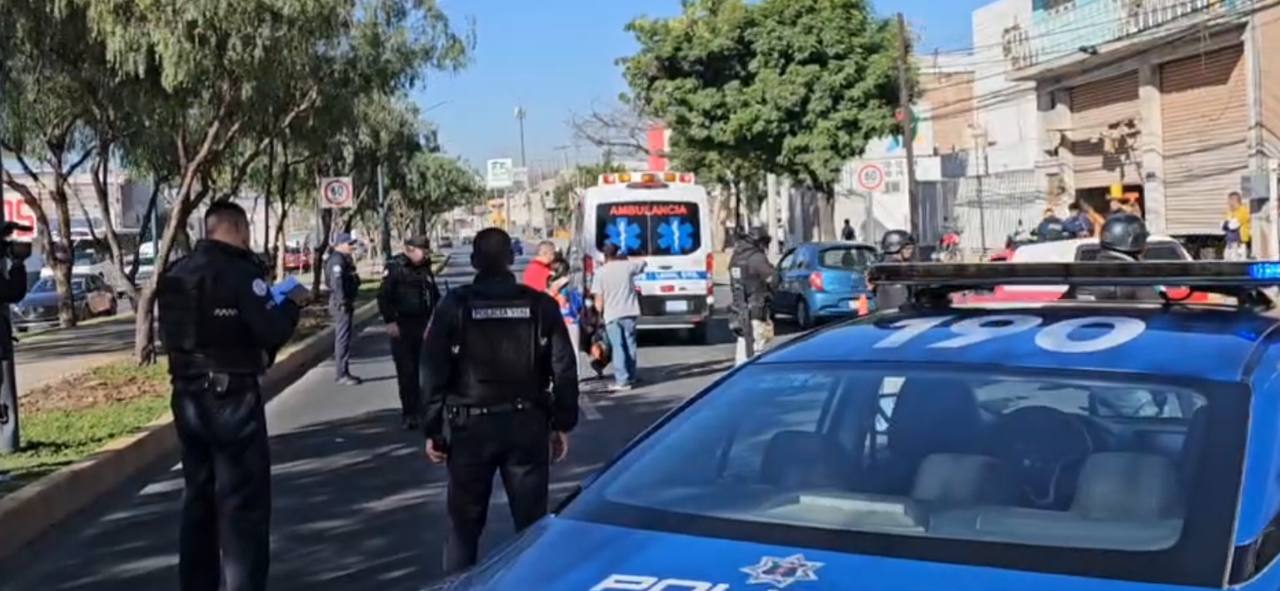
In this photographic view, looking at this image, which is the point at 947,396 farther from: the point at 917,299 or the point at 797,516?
the point at 917,299

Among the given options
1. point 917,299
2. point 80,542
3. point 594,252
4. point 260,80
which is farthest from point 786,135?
point 917,299

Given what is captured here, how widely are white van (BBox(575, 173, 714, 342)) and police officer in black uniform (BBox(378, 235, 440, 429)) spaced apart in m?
7.66

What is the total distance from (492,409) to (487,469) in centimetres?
23

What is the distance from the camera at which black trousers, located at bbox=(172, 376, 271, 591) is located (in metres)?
6.04

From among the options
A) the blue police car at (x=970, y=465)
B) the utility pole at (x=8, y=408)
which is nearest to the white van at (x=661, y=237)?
the utility pole at (x=8, y=408)

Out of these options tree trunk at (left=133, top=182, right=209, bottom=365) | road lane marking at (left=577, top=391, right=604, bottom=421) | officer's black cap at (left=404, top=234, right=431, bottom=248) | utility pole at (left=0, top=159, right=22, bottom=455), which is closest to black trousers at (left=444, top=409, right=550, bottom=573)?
utility pole at (left=0, top=159, right=22, bottom=455)

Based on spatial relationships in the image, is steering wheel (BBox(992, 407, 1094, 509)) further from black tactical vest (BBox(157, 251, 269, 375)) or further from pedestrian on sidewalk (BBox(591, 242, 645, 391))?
pedestrian on sidewalk (BBox(591, 242, 645, 391))

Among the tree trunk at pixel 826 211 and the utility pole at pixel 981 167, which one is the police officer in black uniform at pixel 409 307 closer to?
the tree trunk at pixel 826 211

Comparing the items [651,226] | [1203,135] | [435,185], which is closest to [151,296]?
[651,226]

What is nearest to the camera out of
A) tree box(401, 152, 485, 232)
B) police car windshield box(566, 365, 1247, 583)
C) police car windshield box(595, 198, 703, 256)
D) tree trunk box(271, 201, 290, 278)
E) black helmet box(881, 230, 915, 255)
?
police car windshield box(566, 365, 1247, 583)

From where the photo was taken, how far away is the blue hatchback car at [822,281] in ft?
72.0

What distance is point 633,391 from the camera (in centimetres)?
1523

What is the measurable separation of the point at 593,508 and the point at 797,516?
480mm

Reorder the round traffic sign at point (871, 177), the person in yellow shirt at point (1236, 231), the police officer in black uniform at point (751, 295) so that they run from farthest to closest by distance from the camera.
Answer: the round traffic sign at point (871, 177) < the person in yellow shirt at point (1236, 231) < the police officer in black uniform at point (751, 295)
